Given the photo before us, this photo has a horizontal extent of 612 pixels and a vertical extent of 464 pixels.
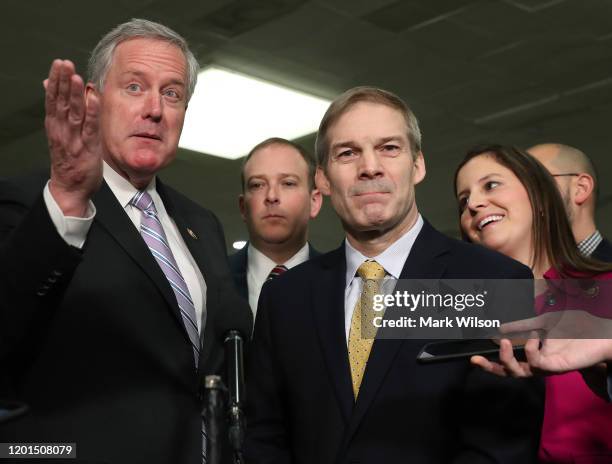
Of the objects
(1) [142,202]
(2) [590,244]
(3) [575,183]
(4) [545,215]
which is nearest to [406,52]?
(3) [575,183]

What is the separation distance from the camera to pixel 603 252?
330 centimetres

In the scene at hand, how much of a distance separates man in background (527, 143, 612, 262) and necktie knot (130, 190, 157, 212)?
198 centimetres

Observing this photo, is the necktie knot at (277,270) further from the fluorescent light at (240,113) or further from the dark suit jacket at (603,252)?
the fluorescent light at (240,113)

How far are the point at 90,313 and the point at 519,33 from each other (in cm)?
442

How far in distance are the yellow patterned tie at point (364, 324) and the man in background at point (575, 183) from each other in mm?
1718

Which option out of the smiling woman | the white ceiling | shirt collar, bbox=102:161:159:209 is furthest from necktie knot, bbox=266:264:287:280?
the white ceiling

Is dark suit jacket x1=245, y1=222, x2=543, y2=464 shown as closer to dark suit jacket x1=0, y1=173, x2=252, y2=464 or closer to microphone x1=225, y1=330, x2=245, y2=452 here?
dark suit jacket x1=0, y1=173, x2=252, y2=464

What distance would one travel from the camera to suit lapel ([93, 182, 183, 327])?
1.82 metres

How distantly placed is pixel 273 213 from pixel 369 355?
149 centimetres

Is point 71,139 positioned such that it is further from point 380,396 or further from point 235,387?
point 380,396

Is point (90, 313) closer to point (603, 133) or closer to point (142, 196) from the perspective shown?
point (142, 196)

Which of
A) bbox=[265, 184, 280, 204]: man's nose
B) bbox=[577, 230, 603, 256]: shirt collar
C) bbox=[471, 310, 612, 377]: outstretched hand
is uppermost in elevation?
bbox=[265, 184, 280, 204]: man's nose

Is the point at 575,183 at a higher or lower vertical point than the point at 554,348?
higher

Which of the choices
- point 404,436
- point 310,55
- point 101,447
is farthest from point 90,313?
A: point 310,55
